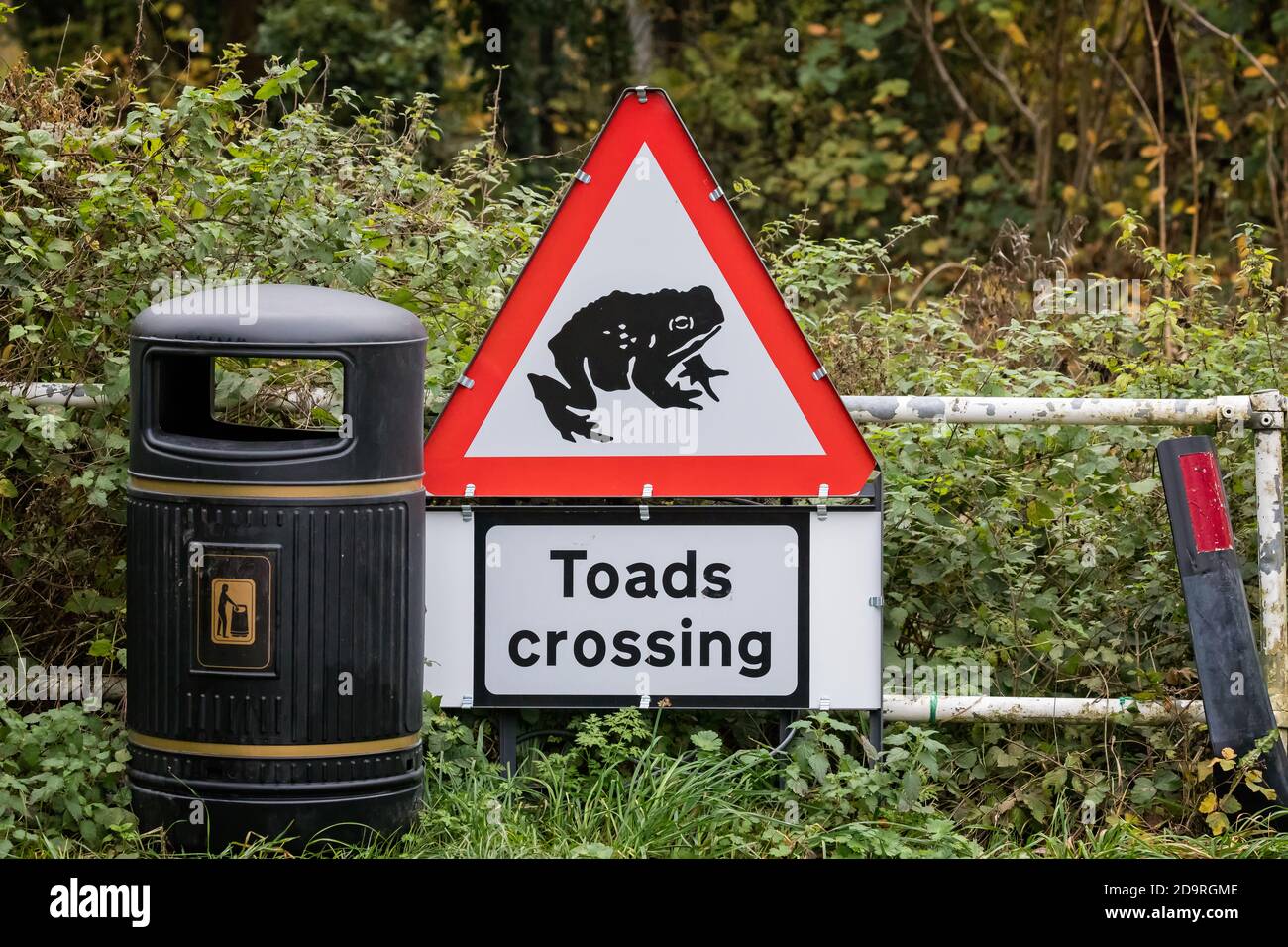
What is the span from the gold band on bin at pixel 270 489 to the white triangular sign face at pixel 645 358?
0.43 meters

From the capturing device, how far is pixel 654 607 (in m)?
3.93

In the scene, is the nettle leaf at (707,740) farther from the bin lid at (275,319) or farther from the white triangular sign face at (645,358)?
the bin lid at (275,319)

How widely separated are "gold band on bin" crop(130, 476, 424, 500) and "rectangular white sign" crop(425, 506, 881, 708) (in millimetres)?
429

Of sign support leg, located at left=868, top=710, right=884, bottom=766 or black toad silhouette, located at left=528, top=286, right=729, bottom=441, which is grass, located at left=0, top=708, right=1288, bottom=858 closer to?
sign support leg, located at left=868, top=710, right=884, bottom=766

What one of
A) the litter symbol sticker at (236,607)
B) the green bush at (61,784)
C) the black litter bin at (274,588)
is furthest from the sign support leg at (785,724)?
the green bush at (61,784)

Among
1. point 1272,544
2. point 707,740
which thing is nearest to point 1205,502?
point 1272,544

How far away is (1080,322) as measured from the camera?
208 inches

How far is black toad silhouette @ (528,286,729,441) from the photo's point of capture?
391cm

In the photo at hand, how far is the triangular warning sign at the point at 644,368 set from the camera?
3.90 m

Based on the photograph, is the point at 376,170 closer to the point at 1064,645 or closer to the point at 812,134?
the point at 1064,645

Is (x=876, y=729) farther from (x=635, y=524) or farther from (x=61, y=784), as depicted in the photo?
(x=61, y=784)

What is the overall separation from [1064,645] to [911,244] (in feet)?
33.9

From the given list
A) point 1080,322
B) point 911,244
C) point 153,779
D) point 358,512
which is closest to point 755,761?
point 358,512

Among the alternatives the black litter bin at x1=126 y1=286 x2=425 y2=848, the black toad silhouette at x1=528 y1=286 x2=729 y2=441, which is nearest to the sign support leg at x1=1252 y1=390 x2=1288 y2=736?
the black toad silhouette at x1=528 y1=286 x2=729 y2=441
